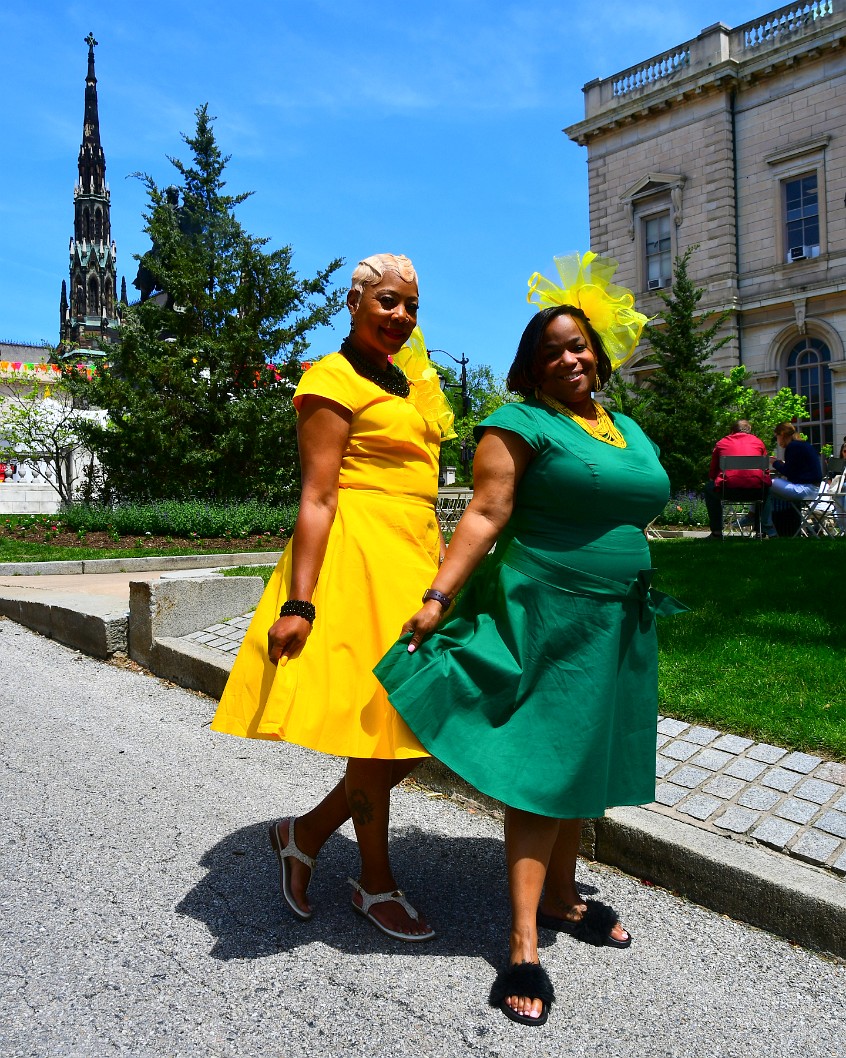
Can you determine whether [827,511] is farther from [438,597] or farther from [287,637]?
[287,637]

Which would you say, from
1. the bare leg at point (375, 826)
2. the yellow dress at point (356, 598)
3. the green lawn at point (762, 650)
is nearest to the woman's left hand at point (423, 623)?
the yellow dress at point (356, 598)

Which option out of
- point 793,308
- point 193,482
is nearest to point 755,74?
point 793,308

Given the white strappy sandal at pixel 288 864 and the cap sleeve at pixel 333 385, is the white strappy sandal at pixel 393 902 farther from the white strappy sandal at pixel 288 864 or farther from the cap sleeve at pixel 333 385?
the cap sleeve at pixel 333 385

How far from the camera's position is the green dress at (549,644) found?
2.46m

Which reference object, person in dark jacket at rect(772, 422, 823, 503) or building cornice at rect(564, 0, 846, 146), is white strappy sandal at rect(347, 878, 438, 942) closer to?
person in dark jacket at rect(772, 422, 823, 503)

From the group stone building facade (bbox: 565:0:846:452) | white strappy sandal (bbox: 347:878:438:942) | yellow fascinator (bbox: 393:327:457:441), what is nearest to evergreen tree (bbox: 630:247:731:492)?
stone building facade (bbox: 565:0:846:452)

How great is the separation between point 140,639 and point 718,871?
5.13 meters

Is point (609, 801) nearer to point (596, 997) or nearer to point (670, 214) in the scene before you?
point (596, 997)

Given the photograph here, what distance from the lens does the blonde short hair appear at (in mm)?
2799

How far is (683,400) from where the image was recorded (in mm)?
23531

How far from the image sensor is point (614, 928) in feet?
9.14

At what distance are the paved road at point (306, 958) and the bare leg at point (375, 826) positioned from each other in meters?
0.08

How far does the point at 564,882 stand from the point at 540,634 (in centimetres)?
95

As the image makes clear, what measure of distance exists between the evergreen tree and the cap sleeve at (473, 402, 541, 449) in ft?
67.2
